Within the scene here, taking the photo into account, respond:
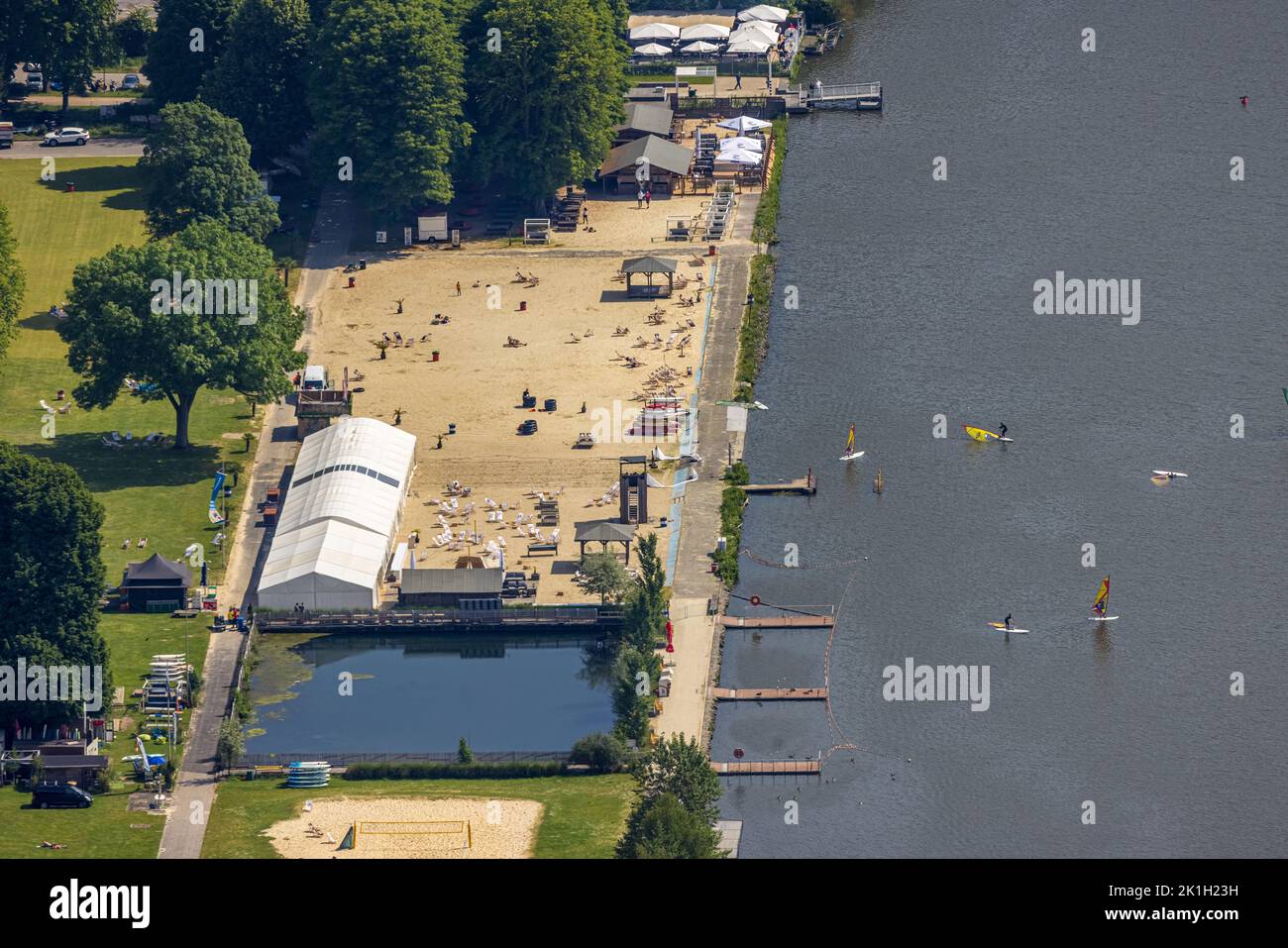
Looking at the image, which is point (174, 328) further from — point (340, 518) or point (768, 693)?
point (768, 693)

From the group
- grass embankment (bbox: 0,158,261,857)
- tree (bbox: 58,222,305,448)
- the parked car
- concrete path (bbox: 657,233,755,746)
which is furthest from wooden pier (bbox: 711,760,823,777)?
tree (bbox: 58,222,305,448)

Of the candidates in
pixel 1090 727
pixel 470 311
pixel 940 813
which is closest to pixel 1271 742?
pixel 1090 727

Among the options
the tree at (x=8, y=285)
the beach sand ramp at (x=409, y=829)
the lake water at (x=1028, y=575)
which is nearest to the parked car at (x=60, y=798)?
the beach sand ramp at (x=409, y=829)

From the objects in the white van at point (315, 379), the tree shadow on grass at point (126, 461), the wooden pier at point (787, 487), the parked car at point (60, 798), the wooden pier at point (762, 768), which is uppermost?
the white van at point (315, 379)

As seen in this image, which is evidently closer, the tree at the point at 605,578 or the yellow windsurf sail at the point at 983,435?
the tree at the point at 605,578

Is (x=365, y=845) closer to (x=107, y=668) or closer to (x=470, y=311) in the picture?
(x=107, y=668)

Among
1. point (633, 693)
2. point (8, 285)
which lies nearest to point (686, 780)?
point (633, 693)

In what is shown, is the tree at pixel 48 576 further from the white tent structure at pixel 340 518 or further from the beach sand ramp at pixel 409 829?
the beach sand ramp at pixel 409 829
